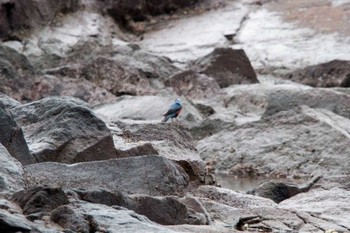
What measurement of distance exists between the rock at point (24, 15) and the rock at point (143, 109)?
224 inches

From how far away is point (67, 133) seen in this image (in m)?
7.20

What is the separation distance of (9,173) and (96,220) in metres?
1.06

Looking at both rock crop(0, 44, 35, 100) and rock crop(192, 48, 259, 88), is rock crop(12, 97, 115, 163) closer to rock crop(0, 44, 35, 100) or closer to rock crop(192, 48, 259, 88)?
rock crop(0, 44, 35, 100)

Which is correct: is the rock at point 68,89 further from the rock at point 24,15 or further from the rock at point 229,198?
the rock at point 229,198

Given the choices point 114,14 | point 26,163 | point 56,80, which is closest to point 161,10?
point 114,14

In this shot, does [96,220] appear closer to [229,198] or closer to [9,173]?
[9,173]

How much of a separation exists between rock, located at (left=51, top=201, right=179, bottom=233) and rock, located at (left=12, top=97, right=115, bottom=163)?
200cm

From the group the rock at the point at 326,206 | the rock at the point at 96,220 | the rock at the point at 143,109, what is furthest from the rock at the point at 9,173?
the rock at the point at 143,109

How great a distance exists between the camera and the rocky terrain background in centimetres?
564

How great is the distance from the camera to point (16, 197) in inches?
201

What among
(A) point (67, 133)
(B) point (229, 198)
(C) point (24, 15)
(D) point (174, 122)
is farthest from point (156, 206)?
(C) point (24, 15)

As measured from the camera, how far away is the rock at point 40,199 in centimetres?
493

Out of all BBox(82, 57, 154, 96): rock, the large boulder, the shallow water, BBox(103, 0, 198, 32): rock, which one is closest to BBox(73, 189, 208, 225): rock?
the large boulder

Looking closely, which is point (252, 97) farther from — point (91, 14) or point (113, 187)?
point (113, 187)
